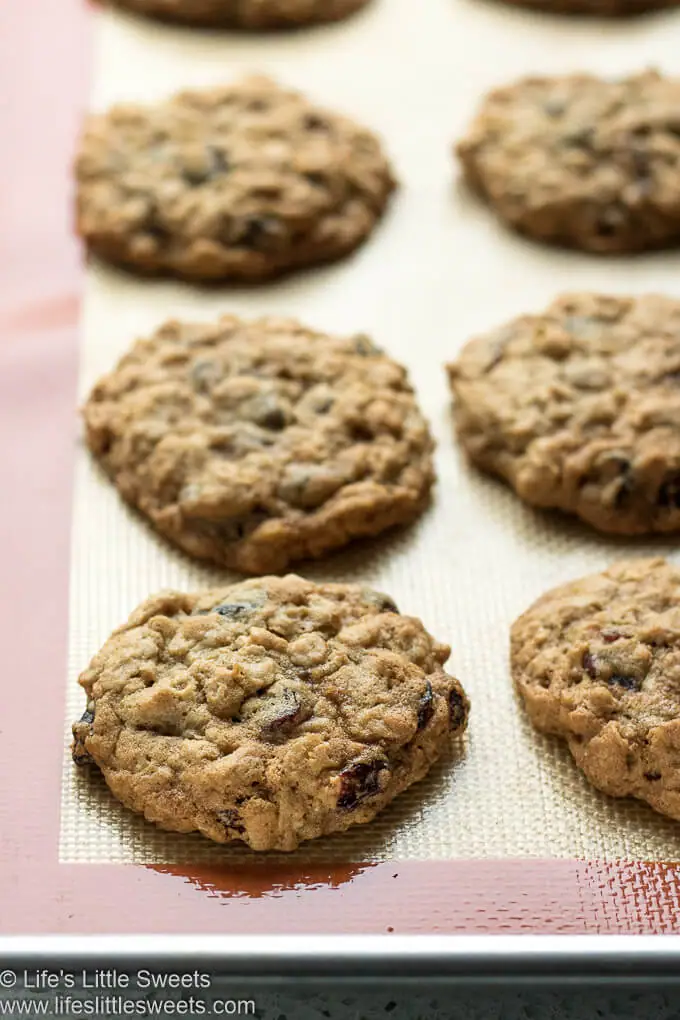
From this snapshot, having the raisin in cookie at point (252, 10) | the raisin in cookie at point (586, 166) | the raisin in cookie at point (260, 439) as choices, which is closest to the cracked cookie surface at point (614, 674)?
the raisin in cookie at point (260, 439)

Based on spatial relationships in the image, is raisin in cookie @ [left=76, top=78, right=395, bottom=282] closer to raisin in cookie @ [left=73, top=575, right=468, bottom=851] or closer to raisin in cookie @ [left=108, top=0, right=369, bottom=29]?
raisin in cookie @ [left=108, top=0, right=369, bottom=29]

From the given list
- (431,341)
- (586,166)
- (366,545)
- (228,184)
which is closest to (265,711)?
(366,545)

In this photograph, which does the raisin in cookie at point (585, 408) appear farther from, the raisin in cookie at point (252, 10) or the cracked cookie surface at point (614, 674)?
the raisin in cookie at point (252, 10)

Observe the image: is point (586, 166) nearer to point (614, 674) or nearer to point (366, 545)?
point (366, 545)

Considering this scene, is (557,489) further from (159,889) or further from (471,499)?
(159,889)

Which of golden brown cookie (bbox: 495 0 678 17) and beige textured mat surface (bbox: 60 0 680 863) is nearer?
beige textured mat surface (bbox: 60 0 680 863)

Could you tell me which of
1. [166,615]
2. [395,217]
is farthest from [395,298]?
[166,615]

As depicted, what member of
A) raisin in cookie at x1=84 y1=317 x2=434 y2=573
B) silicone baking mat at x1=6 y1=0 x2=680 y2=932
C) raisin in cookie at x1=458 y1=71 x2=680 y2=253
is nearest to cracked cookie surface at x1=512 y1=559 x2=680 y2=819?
silicone baking mat at x1=6 y1=0 x2=680 y2=932
